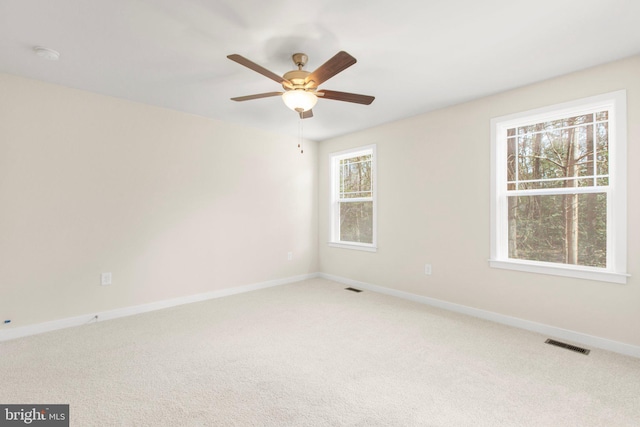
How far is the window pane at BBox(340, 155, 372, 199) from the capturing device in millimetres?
4621

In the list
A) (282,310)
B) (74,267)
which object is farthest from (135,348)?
(282,310)

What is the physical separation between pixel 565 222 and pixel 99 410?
155 inches

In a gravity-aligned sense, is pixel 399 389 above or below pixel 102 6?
below

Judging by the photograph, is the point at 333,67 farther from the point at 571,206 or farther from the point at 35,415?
the point at 35,415

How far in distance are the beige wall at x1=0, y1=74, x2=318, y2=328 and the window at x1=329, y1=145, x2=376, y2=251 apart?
37.4 inches

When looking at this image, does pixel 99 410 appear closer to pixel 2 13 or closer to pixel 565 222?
pixel 2 13

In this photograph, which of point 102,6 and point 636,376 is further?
point 636,376

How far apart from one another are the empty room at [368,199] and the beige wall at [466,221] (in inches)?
0.9

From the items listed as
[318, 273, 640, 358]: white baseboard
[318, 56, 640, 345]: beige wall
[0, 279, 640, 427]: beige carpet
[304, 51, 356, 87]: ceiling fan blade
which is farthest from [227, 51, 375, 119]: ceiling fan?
[318, 273, 640, 358]: white baseboard

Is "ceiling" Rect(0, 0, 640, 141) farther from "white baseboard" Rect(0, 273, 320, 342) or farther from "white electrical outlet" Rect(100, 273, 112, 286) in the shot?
"white baseboard" Rect(0, 273, 320, 342)

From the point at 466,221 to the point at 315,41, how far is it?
2.50m

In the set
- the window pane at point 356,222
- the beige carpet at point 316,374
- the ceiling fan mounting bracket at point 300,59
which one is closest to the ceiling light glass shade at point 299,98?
the ceiling fan mounting bracket at point 300,59

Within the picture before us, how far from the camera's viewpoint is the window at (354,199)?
178 inches

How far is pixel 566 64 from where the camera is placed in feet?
8.16
